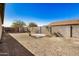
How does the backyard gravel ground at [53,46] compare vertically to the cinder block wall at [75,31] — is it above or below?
below

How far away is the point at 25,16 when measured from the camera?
1870 mm

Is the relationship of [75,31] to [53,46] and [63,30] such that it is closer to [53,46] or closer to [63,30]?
[63,30]

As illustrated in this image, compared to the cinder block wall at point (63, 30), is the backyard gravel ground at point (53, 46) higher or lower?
lower

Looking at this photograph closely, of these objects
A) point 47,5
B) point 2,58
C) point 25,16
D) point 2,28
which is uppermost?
point 47,5

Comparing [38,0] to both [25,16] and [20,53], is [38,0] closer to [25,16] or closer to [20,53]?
[25,16]

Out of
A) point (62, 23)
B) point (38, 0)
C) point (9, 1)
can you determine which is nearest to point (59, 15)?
point (62, 23)

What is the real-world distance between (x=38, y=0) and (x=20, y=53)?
2.06 feet

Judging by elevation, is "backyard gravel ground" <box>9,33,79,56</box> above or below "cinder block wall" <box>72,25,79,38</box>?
below

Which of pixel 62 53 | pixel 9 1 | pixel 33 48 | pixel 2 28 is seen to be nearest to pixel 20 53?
pixel 33 48

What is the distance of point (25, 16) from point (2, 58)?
53 centimetres

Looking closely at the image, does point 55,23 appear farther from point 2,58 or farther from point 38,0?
point 2,58

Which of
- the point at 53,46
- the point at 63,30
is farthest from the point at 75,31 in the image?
the point at 53,46

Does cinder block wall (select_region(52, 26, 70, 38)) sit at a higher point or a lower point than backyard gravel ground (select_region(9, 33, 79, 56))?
higher

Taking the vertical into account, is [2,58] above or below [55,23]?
below
